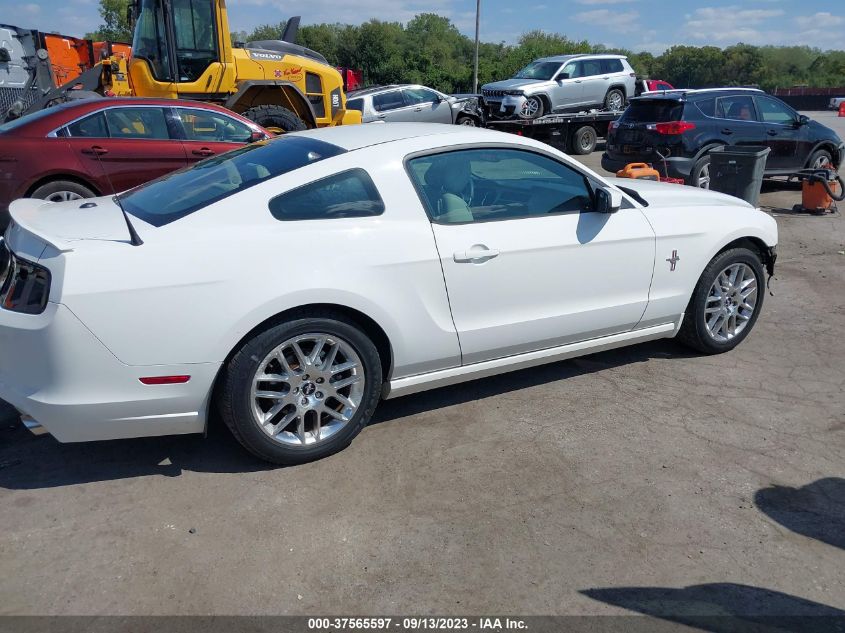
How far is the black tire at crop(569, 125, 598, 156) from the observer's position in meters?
18.2

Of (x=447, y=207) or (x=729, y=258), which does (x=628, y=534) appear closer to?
(x=447, y=207)

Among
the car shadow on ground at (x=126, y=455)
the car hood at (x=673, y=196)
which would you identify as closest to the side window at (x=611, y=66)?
the car hood at (x=673, y=196)

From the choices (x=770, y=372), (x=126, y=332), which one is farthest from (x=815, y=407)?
(x=126, y=332)

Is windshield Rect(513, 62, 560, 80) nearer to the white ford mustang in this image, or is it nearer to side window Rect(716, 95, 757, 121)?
side window Rect(716, 95, 757, 121)

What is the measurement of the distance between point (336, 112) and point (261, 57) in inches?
62.8

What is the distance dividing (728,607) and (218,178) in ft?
10.2

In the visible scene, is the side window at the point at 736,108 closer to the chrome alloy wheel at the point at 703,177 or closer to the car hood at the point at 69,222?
the chrome alloy wheel at the point at 703,177

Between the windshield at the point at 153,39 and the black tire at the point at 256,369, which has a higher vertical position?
the windshield at the point at 153,39

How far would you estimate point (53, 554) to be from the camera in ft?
9.95

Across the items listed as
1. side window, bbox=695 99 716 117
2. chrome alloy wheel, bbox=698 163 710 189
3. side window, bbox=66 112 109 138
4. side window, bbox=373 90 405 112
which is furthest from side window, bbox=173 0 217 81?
chrome alloy wheel, bbox=698 163 710 189

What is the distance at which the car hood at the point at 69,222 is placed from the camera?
3.33 meters

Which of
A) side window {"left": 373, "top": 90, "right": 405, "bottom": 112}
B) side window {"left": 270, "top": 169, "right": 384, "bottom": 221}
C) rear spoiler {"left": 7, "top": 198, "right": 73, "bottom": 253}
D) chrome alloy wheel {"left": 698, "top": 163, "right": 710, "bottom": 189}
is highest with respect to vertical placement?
side window {"left": 270, "top": 169, "right": 384, "bottom": 221}

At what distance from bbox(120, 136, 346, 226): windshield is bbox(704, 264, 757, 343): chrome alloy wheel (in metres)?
2.75

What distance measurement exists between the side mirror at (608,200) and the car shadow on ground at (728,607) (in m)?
2.22
